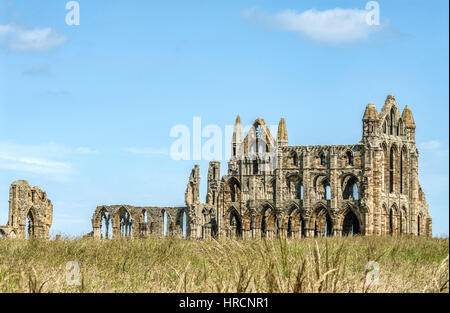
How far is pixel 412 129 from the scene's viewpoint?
60.2 metres

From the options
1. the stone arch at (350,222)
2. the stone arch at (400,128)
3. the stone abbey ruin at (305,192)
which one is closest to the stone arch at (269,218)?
the stone abbey ruin at (305,192)

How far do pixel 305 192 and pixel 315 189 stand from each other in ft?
3.90

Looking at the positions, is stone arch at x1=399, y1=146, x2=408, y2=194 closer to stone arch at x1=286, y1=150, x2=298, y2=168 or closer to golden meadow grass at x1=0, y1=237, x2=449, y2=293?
stone arch at x1=286, y1=150, x2=298, y2=168

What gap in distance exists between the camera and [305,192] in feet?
186

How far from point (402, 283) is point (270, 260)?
3.98 metres

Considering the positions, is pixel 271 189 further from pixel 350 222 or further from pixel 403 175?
pixel 403 175

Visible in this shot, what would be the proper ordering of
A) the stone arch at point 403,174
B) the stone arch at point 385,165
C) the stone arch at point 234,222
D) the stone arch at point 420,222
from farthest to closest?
the stone arch at point 420,222 → the stone arch at point 234,222 → the stone arch at point 403,174 → the stone arch at point 385,165

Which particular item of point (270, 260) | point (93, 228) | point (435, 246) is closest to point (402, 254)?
point (435, 246)

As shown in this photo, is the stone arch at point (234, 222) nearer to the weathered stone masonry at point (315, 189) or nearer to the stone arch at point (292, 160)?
the weathered stone masonry at point (315, 189)

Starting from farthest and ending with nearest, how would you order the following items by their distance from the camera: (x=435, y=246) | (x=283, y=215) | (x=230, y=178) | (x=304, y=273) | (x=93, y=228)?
(x=93, y=228), (x=230, y=178), (x=283, y=215), (x=435, y=246), (x=304, y=273)

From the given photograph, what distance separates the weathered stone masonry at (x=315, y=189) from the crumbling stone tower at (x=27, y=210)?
4.40 metres

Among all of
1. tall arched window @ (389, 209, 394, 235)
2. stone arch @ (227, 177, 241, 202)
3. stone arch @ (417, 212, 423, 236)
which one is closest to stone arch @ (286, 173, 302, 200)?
stone arch @ (227, 177, 241, 202)

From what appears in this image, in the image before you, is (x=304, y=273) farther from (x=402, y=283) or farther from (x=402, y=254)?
(x=402, y=254)

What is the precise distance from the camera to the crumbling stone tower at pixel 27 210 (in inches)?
1997
